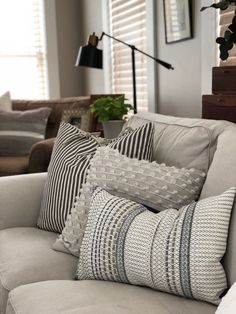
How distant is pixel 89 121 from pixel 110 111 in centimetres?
56

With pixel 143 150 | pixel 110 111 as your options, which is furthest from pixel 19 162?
pixel 143 150

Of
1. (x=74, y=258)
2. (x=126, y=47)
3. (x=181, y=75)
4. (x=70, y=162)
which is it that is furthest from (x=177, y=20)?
(x=74, y=258)

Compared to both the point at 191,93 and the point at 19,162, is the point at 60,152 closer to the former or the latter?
the point at 191,93

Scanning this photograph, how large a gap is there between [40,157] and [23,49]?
72.5 inches

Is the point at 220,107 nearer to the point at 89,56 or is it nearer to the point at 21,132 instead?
the point at 89,56

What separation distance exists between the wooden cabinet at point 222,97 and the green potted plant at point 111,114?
2.54 ft

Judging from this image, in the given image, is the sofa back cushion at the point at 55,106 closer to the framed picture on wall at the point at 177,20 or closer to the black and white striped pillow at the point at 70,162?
the framed picture on wall at the point at 177,20

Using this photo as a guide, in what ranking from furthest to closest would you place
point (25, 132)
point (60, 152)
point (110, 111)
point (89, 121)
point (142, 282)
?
point (25, 132), point (89, 121), point (110, 111), point (60, 152), point (142, 282)

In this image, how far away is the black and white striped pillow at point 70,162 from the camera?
65.8 inches

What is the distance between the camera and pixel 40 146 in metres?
2.85

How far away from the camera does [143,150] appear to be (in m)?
1.66

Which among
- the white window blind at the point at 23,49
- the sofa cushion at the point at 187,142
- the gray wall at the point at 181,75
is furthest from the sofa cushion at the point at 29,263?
the white window blind at the point at 23,49

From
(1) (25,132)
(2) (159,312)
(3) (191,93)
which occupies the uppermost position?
(3) (191,93)

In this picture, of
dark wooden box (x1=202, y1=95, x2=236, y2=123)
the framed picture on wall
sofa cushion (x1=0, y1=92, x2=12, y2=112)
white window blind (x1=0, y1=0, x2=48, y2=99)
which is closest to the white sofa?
dark wooden box (x1=202, y1=95, x2=236, y2=123)
